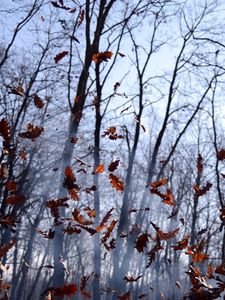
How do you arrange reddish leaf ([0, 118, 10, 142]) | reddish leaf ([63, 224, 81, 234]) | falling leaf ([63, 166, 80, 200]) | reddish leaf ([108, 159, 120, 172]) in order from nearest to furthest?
reddish leaf ([0, 118, 10, 142]) → reddish leaf ([63, 224, 81, 234]) → falling leaf ([63, 166, 80, 200]) → reddish leaf ([108, 159, 120, 172])

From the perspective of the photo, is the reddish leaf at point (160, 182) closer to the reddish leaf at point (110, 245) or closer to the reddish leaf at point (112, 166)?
the reddish leaf at point (112, 166)

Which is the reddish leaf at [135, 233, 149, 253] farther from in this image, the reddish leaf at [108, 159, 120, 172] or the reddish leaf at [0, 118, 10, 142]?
the reddish leaf at [0, 118, 10, 142]

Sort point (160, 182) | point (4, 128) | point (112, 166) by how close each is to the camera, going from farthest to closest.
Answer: point (112, 166) → point (160, 182) → point (4, 128)

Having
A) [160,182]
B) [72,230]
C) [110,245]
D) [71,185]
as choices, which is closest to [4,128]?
[71,185]

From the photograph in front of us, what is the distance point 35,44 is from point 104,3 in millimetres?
4192

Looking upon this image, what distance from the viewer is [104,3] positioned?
715 cm

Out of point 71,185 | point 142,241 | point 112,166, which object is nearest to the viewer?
point 142,241

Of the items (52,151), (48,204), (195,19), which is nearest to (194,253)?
(48,204)

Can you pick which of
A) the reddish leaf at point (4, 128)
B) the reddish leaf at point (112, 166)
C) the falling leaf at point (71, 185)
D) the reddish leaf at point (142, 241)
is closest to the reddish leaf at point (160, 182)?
the reddish leaf at point (142, 241)

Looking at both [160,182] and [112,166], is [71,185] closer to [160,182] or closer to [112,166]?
[112,166]

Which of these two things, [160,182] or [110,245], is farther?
[110,245]

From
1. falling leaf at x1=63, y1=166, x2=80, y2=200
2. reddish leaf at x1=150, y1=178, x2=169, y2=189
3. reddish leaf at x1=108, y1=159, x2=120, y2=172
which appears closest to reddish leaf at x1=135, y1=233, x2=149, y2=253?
reddish leaf at x1=150, y1=178, x2=169, y2=189

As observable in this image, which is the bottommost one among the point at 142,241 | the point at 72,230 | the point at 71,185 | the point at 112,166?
the point at 142,241

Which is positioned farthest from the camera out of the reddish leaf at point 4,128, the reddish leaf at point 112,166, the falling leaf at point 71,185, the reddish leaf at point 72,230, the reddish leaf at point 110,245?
the reddish leaf at point 112,166
